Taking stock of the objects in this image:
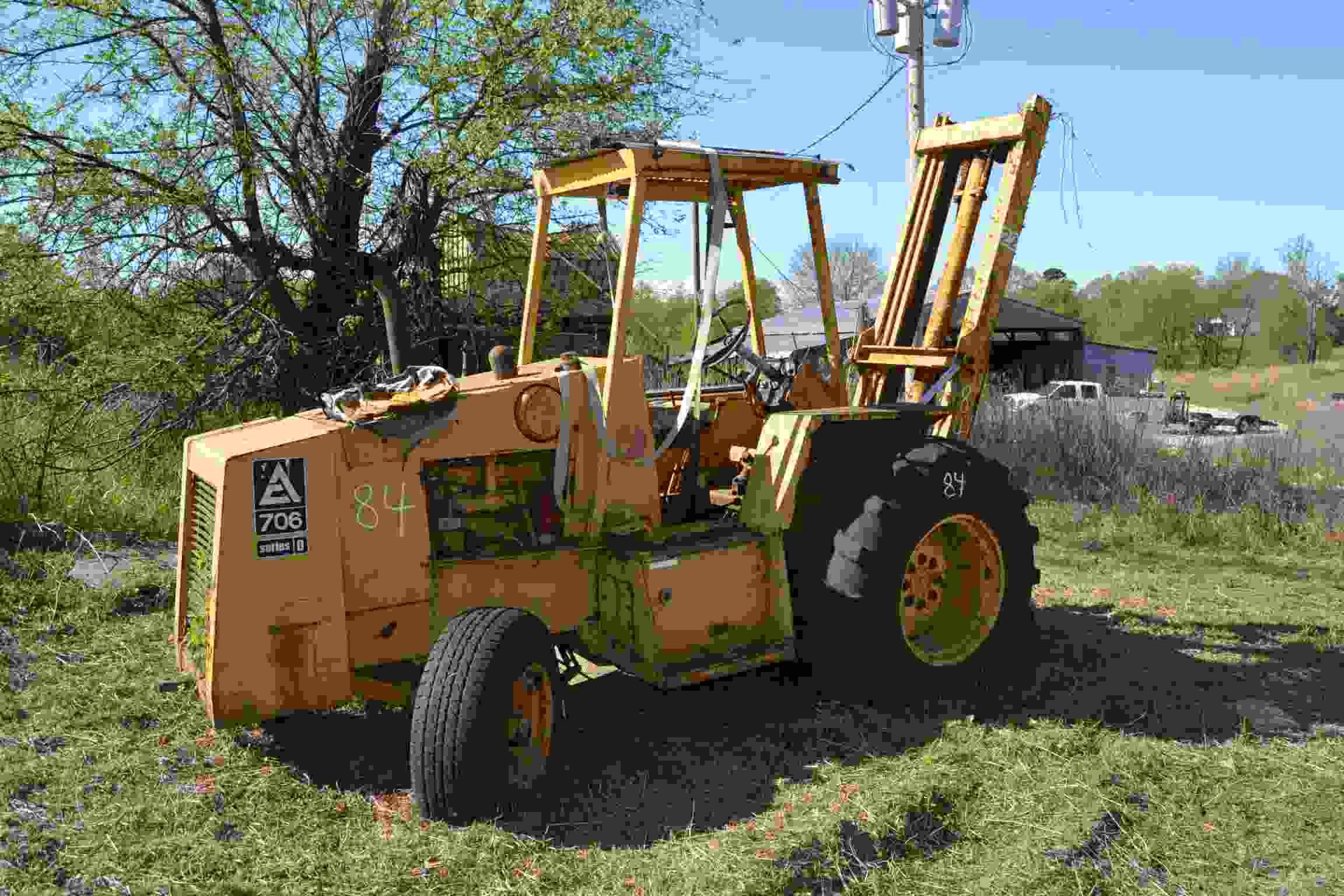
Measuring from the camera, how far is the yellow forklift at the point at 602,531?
13.3 feet

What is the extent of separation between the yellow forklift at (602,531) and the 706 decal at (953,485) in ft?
0.04

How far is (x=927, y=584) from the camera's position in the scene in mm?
5406

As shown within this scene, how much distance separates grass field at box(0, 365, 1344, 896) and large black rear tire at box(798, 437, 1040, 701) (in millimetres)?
202

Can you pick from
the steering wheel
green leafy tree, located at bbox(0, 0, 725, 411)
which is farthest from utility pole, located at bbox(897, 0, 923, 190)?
the steering wheel

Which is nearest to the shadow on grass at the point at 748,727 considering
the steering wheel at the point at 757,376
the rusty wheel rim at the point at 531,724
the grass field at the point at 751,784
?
the grass field at the point at 751,784

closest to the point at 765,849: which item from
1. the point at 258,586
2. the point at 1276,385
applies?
the point at 258,586

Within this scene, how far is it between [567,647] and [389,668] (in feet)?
2.80

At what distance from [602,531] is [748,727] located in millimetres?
1173

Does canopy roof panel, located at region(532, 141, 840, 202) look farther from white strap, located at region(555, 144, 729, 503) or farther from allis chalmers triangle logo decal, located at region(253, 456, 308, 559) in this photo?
allis chalmers triangle logo decal, located at region(253, 456, 308, 559)

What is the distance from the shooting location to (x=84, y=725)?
5.03 metres

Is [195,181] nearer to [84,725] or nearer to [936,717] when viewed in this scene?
[84,725]

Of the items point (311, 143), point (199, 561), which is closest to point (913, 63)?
point (311, 143)

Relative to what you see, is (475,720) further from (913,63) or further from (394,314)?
(913,63)

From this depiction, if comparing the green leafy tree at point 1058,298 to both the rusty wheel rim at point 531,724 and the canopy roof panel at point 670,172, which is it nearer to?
the canopy roof panel at point 670,172
